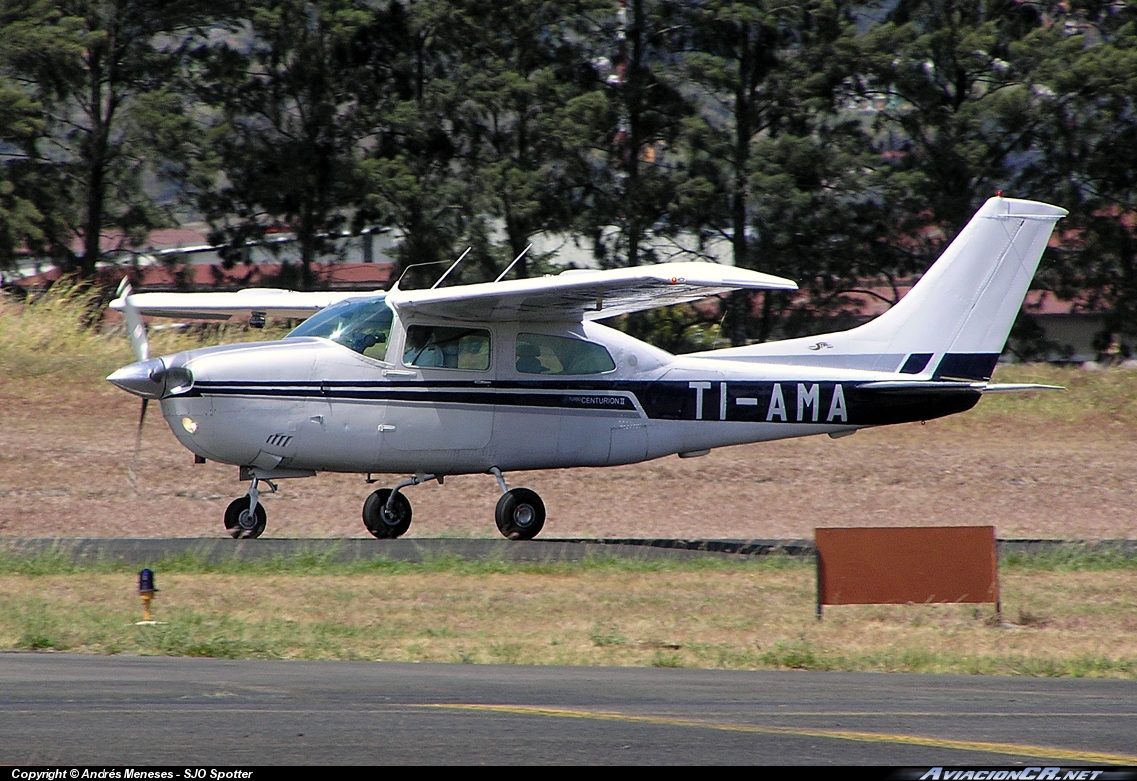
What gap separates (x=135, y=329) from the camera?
14.5 meters

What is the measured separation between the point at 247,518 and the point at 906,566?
6.57 m

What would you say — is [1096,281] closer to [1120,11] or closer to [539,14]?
[1120,11]

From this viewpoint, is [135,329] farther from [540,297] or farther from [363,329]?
[540,297]

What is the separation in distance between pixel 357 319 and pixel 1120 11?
903 inches

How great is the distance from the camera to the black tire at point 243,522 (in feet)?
47.7

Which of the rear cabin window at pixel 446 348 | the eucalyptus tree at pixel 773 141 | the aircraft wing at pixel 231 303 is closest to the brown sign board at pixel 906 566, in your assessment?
the rear cabin window at pixel 446 348

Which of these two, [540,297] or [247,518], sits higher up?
[540,297]

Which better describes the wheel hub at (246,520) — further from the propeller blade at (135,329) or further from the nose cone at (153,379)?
the propeller blade at (135,329)

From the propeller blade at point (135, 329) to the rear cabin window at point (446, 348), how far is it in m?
2.45

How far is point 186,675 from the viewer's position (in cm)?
816

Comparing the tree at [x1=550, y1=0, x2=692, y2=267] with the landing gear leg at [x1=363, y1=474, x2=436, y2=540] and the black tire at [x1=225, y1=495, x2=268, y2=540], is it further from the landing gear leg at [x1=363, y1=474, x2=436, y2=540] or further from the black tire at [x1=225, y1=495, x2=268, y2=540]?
the black tire at [x1=225, y1=495, x2=268, y2=540]

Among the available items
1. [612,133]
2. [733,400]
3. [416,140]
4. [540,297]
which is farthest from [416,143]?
[540,297]

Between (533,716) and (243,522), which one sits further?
(243,522)

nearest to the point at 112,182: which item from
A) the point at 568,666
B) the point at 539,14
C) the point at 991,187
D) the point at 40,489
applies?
the point at 539,14
